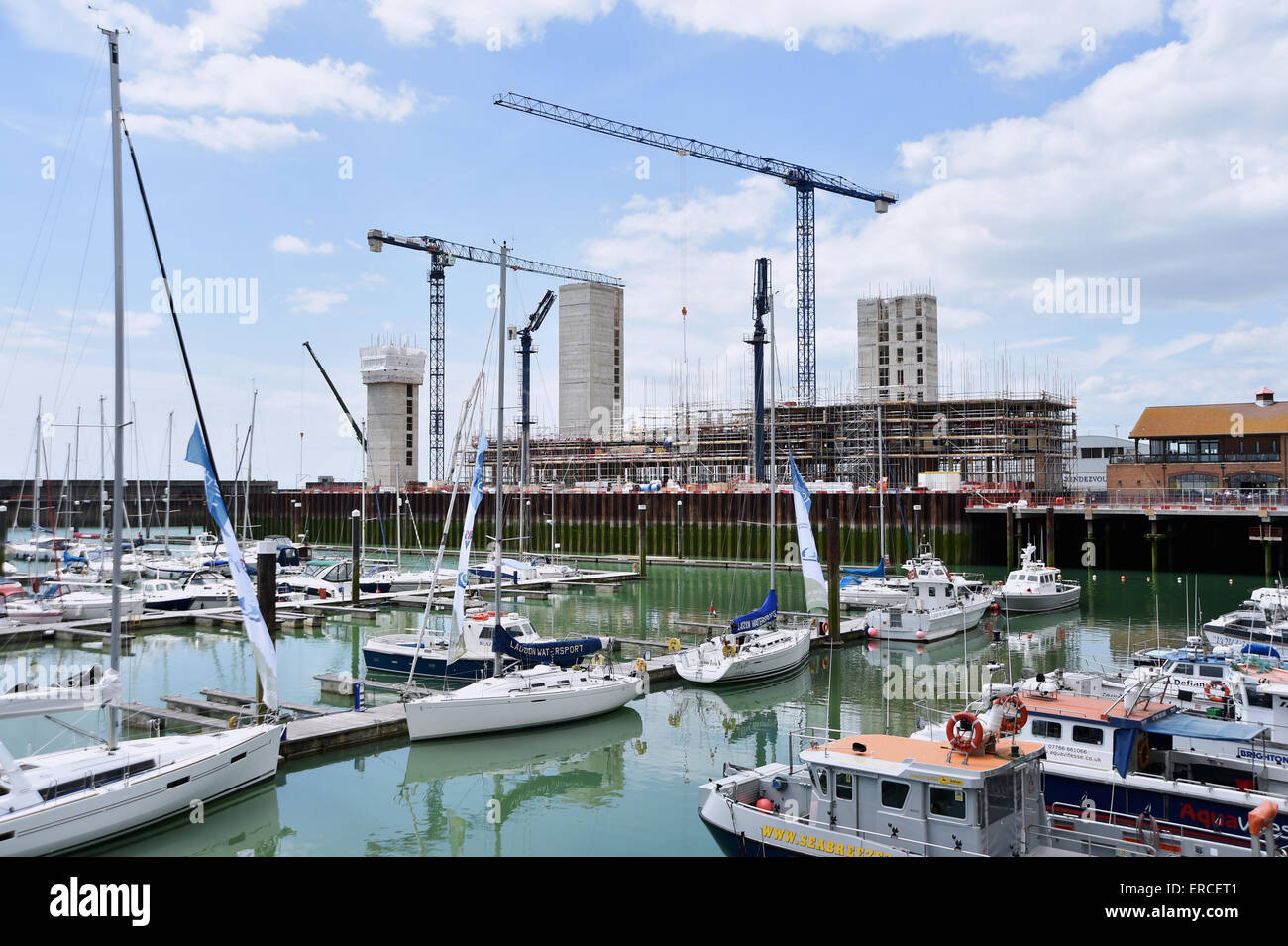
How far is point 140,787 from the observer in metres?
17.7

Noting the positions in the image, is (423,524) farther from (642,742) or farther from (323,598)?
(642,742)

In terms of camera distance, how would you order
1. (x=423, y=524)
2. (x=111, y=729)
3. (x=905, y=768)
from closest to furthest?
(x=905, y=768) < (x=111, y=729) < (x=423, y=524)

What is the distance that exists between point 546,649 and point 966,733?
19.1 m

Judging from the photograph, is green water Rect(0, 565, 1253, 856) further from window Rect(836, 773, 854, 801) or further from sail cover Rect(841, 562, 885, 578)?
sail cover Rect(841, 562, 885, 578)

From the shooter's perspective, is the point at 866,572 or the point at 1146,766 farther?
the point at 866,572

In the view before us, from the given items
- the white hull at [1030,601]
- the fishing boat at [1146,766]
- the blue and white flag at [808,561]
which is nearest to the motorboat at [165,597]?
the blue and white flag at [808,561]

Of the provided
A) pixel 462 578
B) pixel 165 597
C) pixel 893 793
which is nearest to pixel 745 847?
pixel 893 793

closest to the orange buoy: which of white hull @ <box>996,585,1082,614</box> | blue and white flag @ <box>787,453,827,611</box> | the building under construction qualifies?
blue and white flag @ <box>787,453,827,611</box>

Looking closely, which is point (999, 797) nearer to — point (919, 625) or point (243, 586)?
point (243, 586)

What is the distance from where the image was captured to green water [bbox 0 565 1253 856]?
60.6 ft

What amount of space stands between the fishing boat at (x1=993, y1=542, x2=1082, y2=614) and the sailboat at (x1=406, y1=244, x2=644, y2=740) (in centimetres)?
2703
